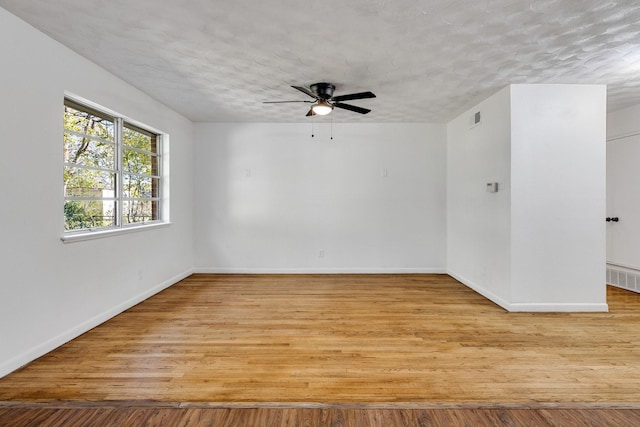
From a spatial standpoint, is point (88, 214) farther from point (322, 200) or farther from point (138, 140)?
point (322, 200)

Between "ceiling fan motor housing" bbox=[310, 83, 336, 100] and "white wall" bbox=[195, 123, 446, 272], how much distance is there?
1.82 meters

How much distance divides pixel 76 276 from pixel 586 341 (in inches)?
185

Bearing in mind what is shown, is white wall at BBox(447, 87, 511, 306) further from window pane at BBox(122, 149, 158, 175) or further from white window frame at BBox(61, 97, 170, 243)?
window pane at BBox(122, 149, 158, 175)

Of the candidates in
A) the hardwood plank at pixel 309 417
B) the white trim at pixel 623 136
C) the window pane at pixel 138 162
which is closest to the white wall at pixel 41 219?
the window pane at pixel 138 162

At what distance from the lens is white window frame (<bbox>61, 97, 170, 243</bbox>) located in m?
2.92

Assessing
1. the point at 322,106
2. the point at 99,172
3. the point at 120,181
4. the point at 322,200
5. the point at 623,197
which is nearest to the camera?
the point at 99,172

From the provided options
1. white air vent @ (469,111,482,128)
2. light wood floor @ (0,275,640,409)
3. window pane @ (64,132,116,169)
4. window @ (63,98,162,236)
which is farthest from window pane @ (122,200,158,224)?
white air vent @ (469,111,482,128)

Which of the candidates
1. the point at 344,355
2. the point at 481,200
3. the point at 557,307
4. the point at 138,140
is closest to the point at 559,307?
the point at 557,307

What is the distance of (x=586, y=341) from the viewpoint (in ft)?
9.04

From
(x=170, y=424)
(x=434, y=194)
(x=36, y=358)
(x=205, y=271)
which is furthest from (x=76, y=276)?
(x=434, y=194)

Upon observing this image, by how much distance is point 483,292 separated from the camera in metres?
4.11

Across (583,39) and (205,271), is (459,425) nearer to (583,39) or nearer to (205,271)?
(583,39)

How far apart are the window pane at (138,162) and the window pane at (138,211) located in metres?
0.41

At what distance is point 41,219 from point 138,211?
1.59 metres
